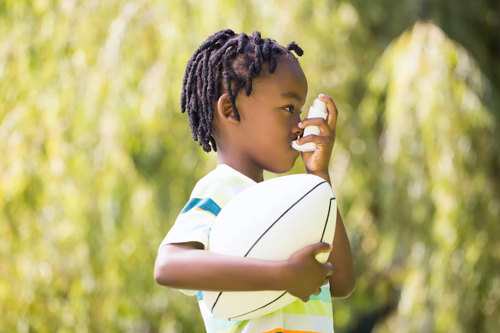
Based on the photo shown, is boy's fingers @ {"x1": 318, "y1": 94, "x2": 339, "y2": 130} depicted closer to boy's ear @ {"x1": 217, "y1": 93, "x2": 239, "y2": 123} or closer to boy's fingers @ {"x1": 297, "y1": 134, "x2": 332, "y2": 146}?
boy's fingers @ {"x1": 297, "y1": 134, "x2": 332, "y2": 146}

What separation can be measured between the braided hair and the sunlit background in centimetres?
262

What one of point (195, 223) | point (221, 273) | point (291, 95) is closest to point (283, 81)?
point (291, 95)

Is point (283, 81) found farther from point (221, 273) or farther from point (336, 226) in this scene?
point (221, 273)

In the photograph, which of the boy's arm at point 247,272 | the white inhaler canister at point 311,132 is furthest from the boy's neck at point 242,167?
the boy's arm at point 247,272

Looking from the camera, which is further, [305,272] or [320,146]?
[320,146]

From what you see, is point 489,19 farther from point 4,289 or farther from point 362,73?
point 4,289

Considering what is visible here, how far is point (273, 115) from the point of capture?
66.3 inches

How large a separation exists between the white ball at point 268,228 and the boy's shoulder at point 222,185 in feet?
0.27

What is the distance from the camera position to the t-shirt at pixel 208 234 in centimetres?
153

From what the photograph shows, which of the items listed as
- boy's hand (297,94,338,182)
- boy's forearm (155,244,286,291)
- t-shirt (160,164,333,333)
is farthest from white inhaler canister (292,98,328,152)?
boy's forearm (155,244,286,291)

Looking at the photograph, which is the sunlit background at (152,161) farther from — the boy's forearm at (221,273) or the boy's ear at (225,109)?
the boy's forearm at (221,273)

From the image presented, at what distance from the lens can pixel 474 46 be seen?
211 inches

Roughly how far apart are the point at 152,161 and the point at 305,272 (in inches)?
129

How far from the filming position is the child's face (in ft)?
5.52
